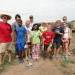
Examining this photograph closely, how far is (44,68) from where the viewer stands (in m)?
13.0

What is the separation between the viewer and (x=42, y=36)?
47.0 ft

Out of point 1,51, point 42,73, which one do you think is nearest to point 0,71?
point 1,51

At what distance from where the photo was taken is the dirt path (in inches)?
476

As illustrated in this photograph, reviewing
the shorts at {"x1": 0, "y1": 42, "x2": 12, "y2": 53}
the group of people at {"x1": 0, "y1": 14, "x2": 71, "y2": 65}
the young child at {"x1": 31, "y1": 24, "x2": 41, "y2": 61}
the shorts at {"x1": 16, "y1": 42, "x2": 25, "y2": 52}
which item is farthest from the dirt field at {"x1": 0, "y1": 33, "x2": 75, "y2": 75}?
the shorts at {"x1": 0, "y1": 42, "x2": 12, "y2": 53}

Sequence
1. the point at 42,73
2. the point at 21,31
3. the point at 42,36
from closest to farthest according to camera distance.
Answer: the point at 42,73
the point at 21,31
the point at 42,36

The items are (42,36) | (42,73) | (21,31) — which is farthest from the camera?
(42,36)

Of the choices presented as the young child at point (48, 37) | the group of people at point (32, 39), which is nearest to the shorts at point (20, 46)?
the group of people at point (32, 39)

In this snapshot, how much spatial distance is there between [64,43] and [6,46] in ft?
9.94

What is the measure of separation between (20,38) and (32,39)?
0.84 metres

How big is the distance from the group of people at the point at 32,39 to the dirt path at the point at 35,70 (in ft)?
1.52

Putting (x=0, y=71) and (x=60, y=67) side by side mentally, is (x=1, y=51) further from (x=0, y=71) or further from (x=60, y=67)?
(x=60, y=67)

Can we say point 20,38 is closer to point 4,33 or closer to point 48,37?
point 4,33

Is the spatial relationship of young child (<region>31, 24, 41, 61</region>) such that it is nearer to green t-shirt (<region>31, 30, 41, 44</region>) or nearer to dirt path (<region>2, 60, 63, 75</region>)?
green t-shirt (<region>31, 30, 41, 44</region>)

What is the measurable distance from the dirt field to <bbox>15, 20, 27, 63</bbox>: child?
418 millimetres
